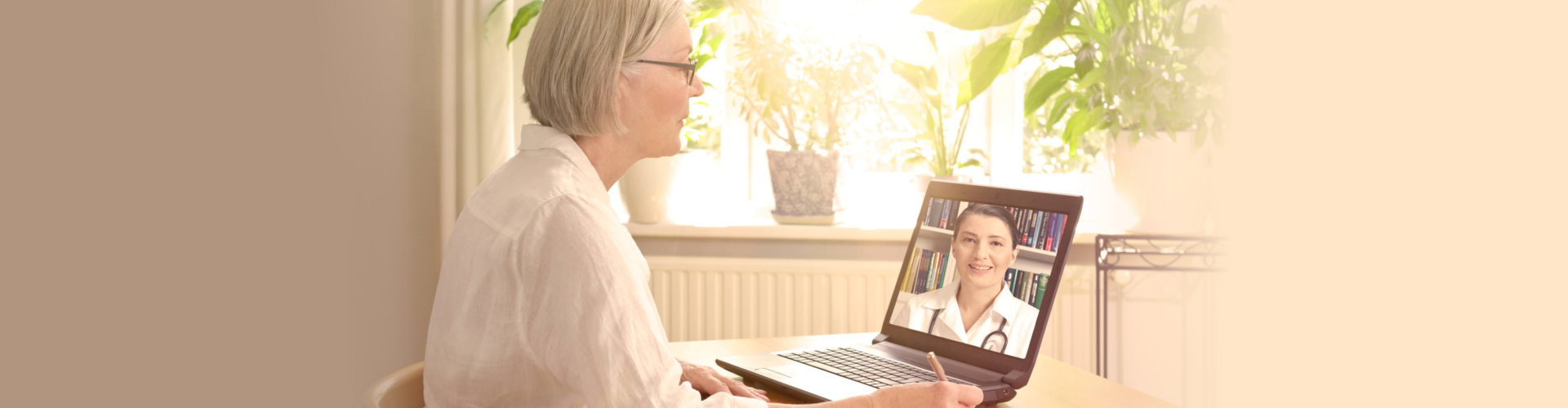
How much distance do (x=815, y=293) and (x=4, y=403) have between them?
214 centimetres

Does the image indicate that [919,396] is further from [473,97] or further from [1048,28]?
[473,97]

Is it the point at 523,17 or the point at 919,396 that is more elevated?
the point at 523,17

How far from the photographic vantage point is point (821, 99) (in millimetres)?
2541

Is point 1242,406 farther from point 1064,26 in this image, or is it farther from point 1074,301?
point 1074,301

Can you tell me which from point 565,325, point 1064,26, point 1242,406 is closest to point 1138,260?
point 1064,26

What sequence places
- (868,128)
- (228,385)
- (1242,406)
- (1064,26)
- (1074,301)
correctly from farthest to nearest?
(868,128) < (1074,301) < (1064,26) < (228,385) < (1242,406)

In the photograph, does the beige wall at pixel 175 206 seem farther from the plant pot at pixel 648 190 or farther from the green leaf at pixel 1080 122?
the green leaf at pixel 1080 122

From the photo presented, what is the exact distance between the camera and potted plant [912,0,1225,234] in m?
Answer: 2.05

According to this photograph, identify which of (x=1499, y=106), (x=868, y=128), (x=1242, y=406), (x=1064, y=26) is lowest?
(x=1242, y=406)

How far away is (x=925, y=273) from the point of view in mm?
1306

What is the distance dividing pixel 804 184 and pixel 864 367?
1372 millimetres

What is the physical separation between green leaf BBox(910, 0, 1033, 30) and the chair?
1.40 m

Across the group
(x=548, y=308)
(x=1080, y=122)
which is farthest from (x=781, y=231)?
(x=548, y=308)

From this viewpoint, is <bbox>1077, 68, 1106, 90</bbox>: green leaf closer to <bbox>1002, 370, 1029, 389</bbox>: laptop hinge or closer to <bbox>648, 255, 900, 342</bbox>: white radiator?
<bbox>648, 255, 900, 342</bbox>: white radiator
